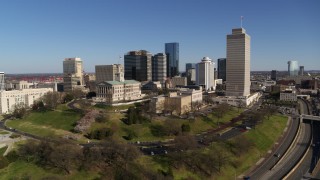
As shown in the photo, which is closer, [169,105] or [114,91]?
[169,105]

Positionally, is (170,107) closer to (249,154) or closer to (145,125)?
(145,125)

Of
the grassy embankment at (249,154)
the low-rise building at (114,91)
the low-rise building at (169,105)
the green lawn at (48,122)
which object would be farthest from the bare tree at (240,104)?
the green lawn at (48,122)

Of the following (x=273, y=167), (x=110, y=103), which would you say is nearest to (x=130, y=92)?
(x=110, y=103)

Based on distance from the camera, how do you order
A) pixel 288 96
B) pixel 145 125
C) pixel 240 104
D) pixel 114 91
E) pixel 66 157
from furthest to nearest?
1. pixel 288 96
2. pixel 240 104
3. pixel 114 91
4. pixel 145 125
5. pixel 66 157

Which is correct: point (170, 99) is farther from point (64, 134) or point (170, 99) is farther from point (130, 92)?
point (64, 134)

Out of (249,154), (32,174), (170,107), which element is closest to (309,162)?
(249,154)

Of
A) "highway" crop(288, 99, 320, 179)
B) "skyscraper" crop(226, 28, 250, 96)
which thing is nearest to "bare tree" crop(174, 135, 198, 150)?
"highway" crop(288, 99, 320, 179)
